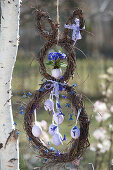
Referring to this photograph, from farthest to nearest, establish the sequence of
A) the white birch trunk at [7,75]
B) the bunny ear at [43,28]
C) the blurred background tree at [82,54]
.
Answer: the blurred background tree at [82,54], the white birch trunk at [7,75], the bunny ear at [43,28]

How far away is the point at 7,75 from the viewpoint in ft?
6.29

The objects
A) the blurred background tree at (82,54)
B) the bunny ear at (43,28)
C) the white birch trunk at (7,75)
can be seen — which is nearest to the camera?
the bunny ear at (43,28)

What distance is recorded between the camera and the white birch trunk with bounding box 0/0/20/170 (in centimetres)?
187

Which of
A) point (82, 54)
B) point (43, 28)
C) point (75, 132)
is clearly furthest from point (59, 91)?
point (82, 54)

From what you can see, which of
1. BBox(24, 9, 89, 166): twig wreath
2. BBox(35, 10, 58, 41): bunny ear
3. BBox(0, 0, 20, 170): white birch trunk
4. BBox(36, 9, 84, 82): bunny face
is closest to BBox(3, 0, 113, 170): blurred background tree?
BBox(0, 0, 20, 170): white birch trunk

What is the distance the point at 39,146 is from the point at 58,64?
0.50 metres

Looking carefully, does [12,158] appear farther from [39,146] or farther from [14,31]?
[14,31]

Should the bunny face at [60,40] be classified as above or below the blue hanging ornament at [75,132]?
above

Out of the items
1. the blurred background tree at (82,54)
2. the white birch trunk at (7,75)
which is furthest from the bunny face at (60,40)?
the blurred background tree at (82,54)

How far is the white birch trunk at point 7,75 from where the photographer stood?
1.87 metres

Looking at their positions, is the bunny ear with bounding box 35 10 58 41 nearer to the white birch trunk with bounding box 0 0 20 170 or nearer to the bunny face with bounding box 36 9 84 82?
the bunny face with bounding box 36 9 84 82

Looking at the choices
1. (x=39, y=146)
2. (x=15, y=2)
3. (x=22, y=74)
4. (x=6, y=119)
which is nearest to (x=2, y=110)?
(x=6, y=119)

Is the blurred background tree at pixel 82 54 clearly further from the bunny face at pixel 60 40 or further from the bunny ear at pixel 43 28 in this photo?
the bunny ear at pixel 43 28

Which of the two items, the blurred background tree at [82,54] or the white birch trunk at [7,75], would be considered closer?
the white birch trunk at [7,75]
